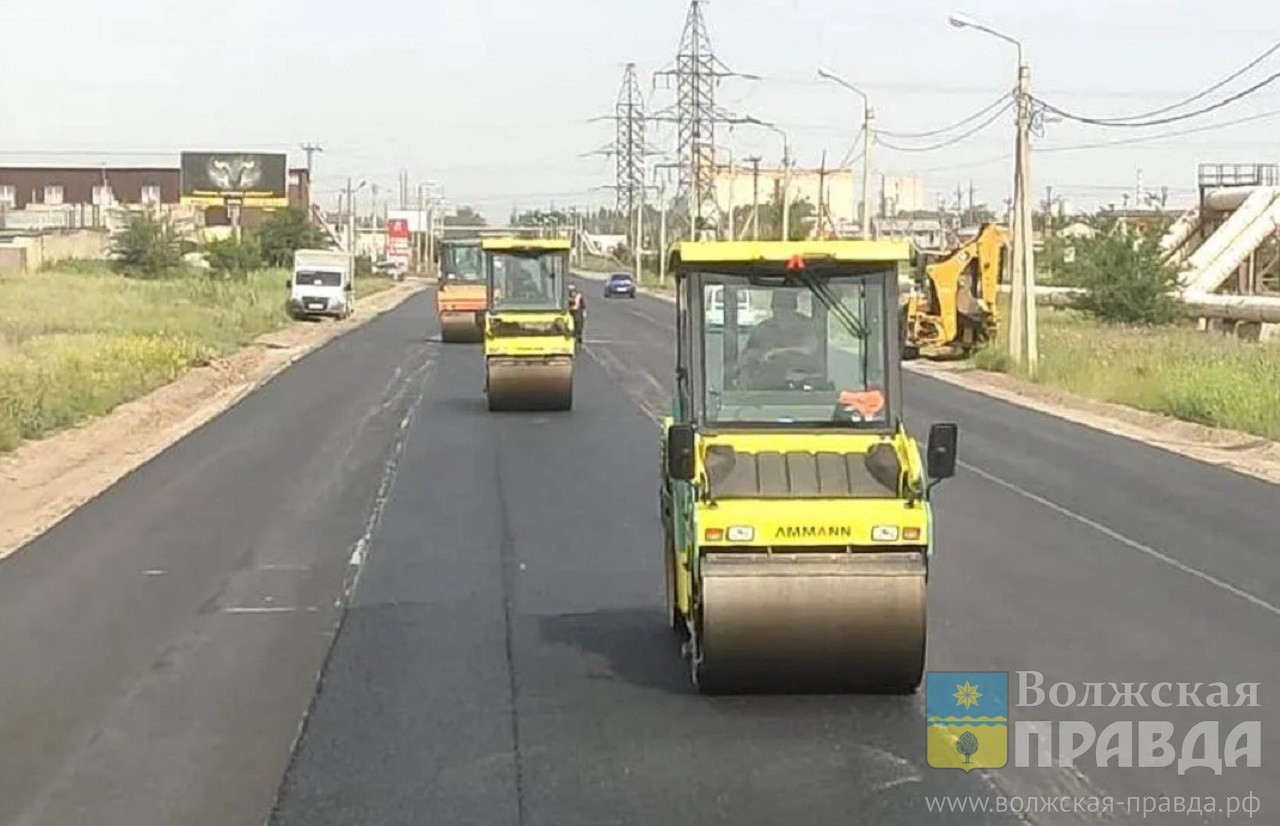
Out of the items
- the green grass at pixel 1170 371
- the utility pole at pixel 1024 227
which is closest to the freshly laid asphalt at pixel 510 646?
the green grass at pixel 1170 371

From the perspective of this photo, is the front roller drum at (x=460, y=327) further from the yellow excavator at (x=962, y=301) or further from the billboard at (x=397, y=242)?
the billboard at (x=397, y=242)

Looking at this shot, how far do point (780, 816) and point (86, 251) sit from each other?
111 meters

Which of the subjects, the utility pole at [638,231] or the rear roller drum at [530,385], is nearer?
the rear roller drum at [530,385]

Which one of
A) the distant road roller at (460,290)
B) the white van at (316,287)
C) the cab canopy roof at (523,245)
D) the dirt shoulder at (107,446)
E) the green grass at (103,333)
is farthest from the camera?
the white van at (316,287)

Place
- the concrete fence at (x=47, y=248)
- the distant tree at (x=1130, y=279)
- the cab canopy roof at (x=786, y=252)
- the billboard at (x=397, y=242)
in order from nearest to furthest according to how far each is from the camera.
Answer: the cab canopy roof at (x=786, y=252), the distant tree at (x=1130, y=279), the concrete fence at (x=47, y=248), the billboard at (x=397, y=242)

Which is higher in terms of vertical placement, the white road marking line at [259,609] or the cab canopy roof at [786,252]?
the cab canopy roof at [786,252]

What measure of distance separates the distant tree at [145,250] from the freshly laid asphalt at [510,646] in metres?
73.8

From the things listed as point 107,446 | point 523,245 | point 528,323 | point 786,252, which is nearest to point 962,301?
point 528,323

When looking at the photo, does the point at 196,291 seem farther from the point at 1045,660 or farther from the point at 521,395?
the point at 1045,660

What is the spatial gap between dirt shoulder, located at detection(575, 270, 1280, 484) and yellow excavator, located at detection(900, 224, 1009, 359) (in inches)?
166

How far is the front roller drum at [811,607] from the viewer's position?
938 centimetres

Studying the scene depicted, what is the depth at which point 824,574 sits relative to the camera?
936cm

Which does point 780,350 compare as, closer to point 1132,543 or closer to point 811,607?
point 811,607

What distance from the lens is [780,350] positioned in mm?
10117
